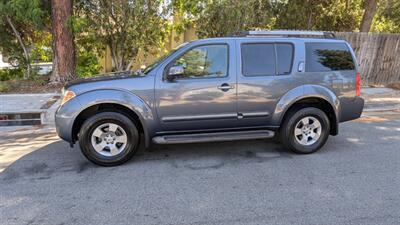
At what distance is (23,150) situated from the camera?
6258 mm

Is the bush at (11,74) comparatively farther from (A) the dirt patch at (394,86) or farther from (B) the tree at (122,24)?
(A) the dirt patch at (394,86)

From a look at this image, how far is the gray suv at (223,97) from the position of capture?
17.3 ft

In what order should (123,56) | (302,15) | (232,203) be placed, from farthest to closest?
(302,15), (123,56), (232,203)

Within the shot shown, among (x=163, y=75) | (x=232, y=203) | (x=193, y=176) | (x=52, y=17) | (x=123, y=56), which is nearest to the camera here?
(x=232, y=203)

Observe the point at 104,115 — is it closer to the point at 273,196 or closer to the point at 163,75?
the point at 163,75

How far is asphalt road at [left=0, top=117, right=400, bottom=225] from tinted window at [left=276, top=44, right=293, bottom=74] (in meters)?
1.34

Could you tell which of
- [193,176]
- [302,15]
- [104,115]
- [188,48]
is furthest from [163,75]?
[302,15]

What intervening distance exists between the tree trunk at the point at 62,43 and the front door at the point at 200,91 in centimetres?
700

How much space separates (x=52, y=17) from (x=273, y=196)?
9606 mm

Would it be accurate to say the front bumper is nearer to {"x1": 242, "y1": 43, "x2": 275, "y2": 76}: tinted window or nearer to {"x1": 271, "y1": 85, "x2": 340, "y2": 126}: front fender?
{"x1": 242, "y1": 43, "x2": 275, "y2": 76}: tinted window

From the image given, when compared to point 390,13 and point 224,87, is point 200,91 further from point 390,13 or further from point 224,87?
point 390,13

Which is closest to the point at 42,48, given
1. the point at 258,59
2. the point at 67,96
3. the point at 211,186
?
the point at 67,96

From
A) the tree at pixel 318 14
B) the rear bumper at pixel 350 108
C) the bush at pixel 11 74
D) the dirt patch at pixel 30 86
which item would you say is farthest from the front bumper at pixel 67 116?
the tree at pixel 318 14

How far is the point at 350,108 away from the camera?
5.94 meters
